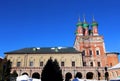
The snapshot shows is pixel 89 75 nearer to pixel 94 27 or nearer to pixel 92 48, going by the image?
pixel 92 48

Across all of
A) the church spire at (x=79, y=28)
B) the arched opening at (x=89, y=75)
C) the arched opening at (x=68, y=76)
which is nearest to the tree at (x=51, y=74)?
the arched opening at (x=68, y=76)

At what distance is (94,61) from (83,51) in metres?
4.05

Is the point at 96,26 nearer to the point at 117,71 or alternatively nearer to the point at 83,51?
the point at 83,51

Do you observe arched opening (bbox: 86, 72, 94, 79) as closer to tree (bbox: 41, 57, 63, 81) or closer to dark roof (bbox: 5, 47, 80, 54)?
dark roof (bbox: 5, 47, 80, 54)

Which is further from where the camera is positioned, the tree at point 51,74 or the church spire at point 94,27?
the church spire at point 94,27

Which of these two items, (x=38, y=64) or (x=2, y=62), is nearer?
Answer: (x=2, y=62)

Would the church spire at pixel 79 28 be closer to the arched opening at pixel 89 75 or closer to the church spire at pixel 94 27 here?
the church spire at pixel 94 27

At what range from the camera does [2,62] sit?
24891mm

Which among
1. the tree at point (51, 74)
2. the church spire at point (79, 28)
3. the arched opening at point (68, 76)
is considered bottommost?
the arched opening at point (68, 76)

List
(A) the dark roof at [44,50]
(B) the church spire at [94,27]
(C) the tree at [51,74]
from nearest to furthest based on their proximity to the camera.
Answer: (C) the tree at [51,74] → (A) the dark roof at [44,50] → (B) the church spire at [94,27]

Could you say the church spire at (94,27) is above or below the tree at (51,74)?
above

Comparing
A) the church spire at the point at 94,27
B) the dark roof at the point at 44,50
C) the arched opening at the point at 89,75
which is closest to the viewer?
the arched opening at the point at 89,75

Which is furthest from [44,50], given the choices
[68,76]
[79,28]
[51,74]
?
[51,74]

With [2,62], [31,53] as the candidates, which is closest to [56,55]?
[31,53]
